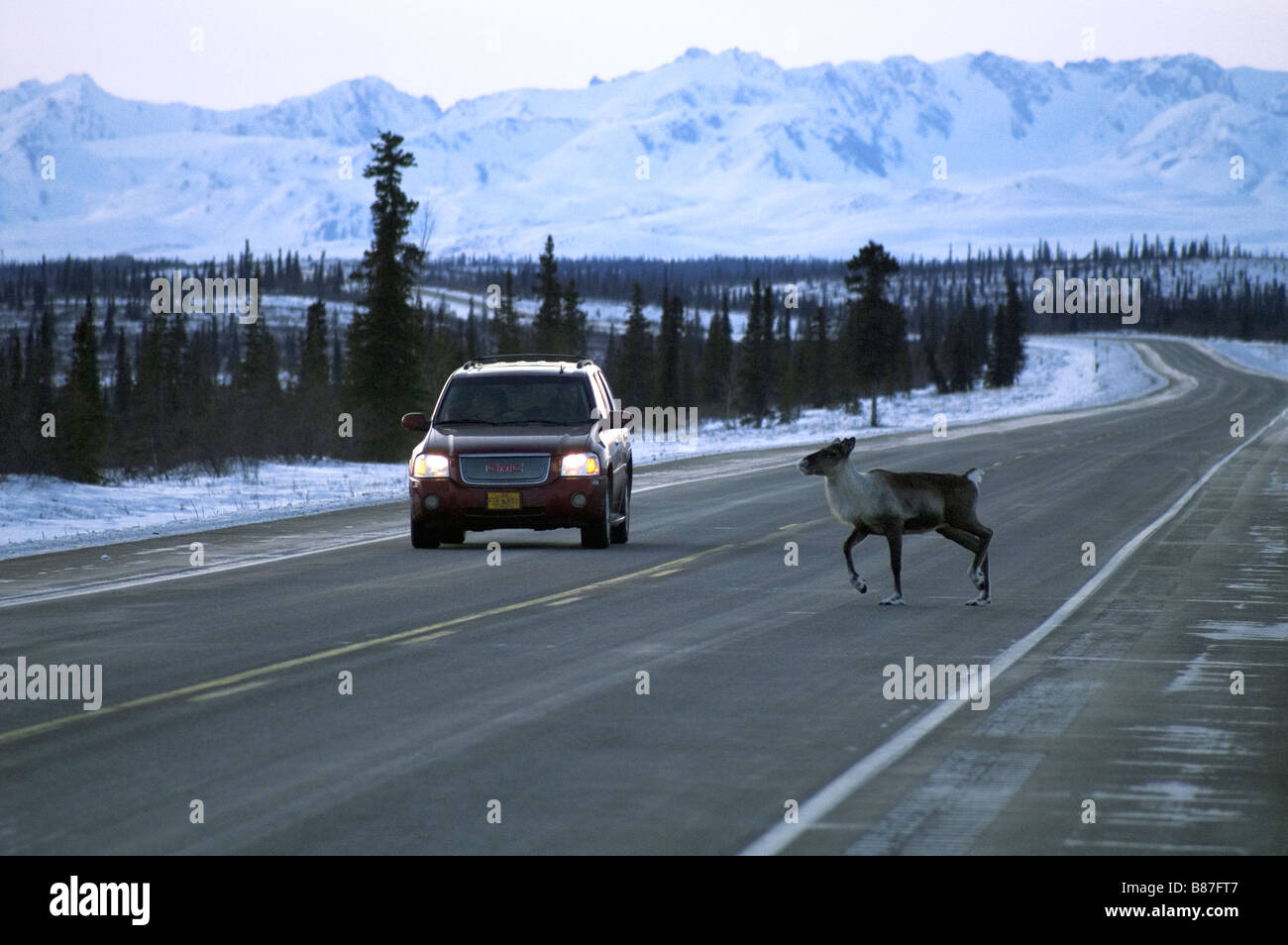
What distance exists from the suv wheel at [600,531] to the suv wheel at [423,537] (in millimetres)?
1663

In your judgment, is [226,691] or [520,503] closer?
[226,691]

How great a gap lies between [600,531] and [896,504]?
5.70 metres


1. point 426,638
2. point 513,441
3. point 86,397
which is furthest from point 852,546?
point 86,397

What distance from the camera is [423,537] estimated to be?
19672 mm

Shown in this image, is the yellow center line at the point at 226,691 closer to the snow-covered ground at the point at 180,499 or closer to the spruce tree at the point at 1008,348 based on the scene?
the snow-covered ground at the point at 180,499

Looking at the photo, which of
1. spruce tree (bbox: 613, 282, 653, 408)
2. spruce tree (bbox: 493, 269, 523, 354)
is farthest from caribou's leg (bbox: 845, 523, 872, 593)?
spruce tree (bbox: 613, 282, 653, 408)

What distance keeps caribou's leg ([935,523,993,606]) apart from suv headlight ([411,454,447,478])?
629 centimetres

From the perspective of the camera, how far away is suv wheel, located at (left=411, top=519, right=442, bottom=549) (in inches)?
767

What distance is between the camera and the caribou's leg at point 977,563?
14508mm

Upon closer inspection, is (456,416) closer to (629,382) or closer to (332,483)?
(332,483)

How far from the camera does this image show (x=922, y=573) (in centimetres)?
1720

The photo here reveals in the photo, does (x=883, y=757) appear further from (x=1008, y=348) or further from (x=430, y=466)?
(x=1008, y=348)
